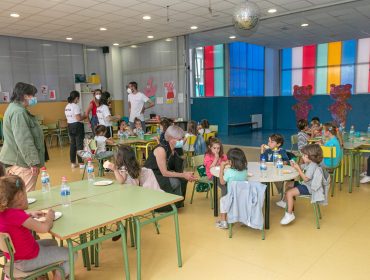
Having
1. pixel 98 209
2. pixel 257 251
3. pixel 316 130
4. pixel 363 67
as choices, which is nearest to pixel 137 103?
pixel 316 130

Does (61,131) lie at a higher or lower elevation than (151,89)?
lower

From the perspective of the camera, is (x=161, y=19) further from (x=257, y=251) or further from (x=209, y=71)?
(x=257, y=251)

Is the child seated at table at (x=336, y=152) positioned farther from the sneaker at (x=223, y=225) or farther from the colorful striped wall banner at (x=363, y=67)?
the colorful striped wall banner at (x=363, y=67)

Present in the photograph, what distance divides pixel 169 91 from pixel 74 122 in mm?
4086

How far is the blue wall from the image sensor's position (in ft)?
40.3

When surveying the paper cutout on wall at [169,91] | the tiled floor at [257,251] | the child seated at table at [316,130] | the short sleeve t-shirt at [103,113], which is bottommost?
the tiled floor at [257,251]

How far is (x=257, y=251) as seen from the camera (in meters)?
3.16

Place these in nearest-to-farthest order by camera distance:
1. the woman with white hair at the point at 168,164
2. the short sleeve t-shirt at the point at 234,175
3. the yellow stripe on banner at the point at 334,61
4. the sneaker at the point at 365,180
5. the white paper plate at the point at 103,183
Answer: the white paper plate at the point at 103,183 < the short sleeve t-shirt at the point at 234,175 < the woman with white hair at the point at 168,164 < the sneaker at the point at 365,180 < the yellow stripe on banner at the point at 334,61

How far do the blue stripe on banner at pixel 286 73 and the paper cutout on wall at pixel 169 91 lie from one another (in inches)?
241

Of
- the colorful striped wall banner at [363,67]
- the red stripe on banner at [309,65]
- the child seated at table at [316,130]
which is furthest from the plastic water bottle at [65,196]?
the red stripe on banner at [309,65]

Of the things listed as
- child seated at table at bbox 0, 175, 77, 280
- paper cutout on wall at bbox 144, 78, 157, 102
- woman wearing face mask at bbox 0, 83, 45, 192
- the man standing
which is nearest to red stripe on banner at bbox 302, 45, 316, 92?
paper cutout on wall at bbox 144, 78, 157, 102

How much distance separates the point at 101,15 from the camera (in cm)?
741

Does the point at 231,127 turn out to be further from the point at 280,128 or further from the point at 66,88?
the point at 66,88

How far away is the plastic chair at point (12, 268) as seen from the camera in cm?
191
